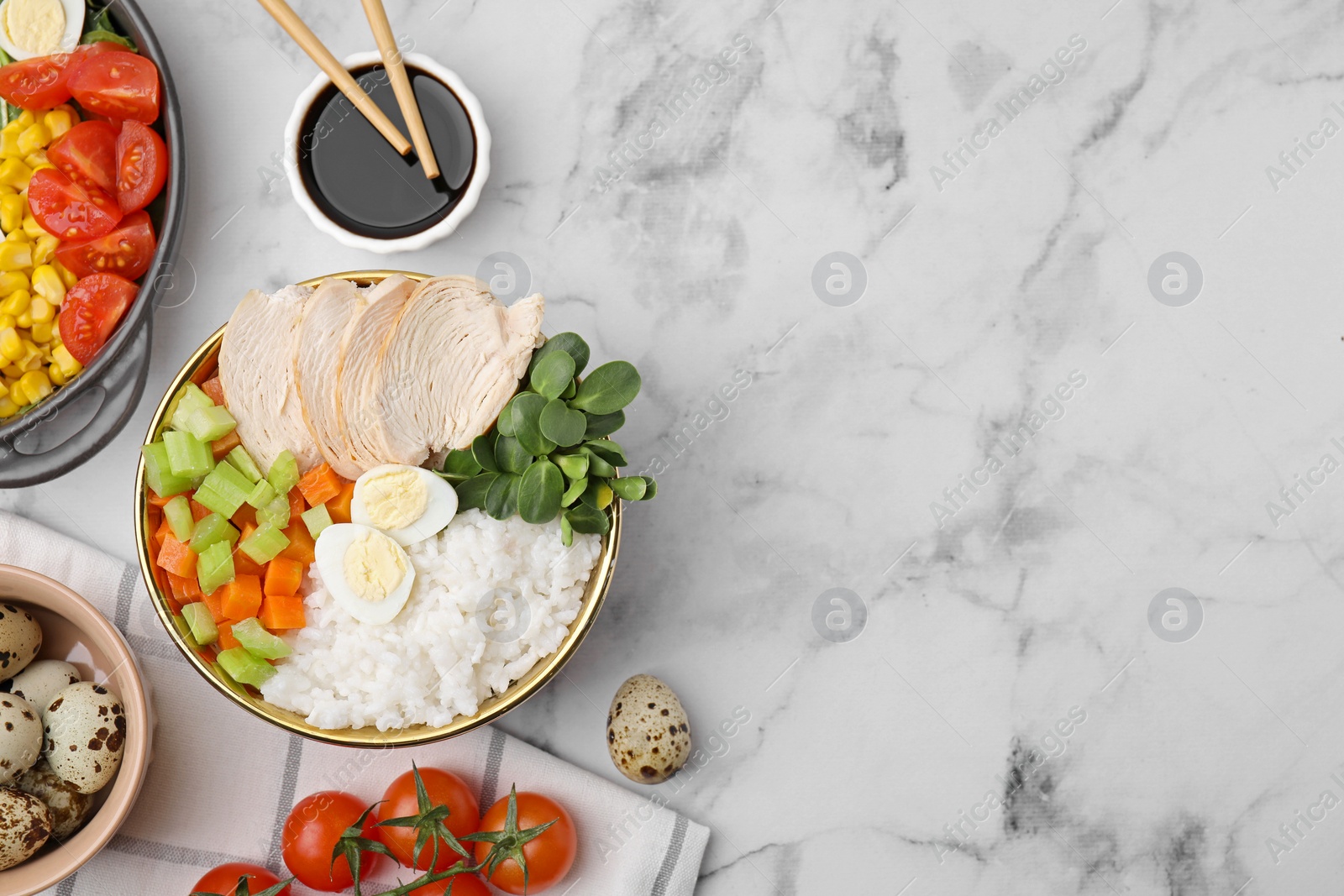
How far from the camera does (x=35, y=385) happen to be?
1724mm

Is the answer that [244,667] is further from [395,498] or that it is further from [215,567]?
[395,498]

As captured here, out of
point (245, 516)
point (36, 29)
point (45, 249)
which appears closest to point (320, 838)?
point (245, 516)

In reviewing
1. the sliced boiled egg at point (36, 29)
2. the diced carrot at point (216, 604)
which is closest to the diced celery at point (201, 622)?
the diced carrot at point (216, 604)

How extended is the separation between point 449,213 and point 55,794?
3.84 feet

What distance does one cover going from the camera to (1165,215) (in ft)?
6.38

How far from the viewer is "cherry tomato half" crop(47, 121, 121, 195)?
1707 mm

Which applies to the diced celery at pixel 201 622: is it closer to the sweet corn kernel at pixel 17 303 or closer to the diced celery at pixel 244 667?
the diced celery at pixel 244 667

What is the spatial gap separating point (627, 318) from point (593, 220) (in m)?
0.20

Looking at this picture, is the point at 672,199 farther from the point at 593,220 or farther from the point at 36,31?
the point at 36,31

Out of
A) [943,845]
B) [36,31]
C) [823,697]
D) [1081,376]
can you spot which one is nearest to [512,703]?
[823,697]

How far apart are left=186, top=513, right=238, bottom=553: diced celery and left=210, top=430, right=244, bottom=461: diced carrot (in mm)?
103

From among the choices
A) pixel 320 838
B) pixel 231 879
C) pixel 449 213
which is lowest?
pixel 231 879

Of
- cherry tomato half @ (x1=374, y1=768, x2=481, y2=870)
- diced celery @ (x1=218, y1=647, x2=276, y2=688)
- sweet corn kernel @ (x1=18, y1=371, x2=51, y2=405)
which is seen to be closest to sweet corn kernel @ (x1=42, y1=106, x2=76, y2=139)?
sweet corn kernel @ (x1=18, y1=371, x2=51, y2=405)

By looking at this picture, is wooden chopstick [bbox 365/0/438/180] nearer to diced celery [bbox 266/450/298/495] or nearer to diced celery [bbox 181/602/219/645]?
diced celery [bbox 266/450/298/495]
